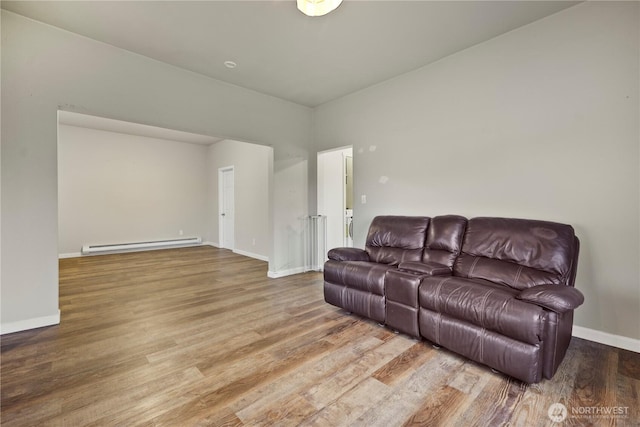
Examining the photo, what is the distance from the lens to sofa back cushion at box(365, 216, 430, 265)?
2994 mm

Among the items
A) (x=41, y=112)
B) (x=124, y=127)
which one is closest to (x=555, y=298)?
(x=41, y=112)

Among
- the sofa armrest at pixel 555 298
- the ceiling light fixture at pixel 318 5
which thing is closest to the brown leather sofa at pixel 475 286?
the sofa armrest at pixel 555 298

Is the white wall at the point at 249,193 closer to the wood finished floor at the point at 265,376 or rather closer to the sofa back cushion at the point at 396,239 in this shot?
the sofa back cushion at the point at 396,239

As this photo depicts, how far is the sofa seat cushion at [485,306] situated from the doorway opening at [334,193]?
2581 millimetres

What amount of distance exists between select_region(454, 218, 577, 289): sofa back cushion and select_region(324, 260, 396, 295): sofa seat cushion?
0.71 m

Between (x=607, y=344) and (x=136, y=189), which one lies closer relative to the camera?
(x=607, y=344)

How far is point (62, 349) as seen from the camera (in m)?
2.19

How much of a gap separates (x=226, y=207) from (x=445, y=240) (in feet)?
19.0

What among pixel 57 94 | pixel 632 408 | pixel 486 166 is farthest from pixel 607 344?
pixel 57 94

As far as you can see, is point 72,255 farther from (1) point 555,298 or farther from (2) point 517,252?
(1) point 555,298

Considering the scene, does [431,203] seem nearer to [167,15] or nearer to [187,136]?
[167,15]

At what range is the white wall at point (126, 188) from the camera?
593 centimetres

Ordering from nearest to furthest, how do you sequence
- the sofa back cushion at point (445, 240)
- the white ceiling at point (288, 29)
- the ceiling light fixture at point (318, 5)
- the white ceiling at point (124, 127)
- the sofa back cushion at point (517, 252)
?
the ceiling light fixture at point (318, 5)
the sofa back cushion at point (517, 252)
the white ceiling at point (288, 29)
the sofa back cushion at point (445, 240)
the white ceiling at point (124, 127)

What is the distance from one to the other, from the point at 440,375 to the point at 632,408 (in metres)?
0.97
